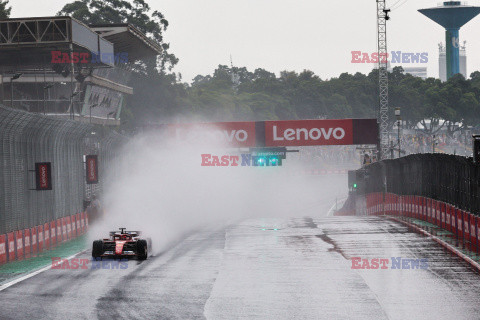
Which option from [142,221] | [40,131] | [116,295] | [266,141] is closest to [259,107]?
[266,141]

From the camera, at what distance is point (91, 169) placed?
101ft

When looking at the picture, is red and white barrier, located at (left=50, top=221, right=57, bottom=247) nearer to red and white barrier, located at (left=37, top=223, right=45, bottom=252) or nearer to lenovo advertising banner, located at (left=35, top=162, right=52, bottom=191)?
red and white barrier, located at (left=37, top=223, right=45, bottom=252)

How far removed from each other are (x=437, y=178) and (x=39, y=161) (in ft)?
46.2

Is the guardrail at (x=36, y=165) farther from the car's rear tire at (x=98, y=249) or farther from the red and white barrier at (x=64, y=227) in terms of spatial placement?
the car's rear tire at (x=98, y=249)

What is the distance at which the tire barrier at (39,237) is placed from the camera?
782 inches

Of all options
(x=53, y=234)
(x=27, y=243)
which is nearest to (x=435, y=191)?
(x=53, y=234)

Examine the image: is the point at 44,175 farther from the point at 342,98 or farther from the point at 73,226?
the point at 342,98

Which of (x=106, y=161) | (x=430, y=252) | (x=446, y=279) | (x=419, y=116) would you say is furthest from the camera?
(x=419, y=116)

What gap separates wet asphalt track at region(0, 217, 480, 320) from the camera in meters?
12.7

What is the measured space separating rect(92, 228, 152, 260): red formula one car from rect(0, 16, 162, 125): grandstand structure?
1989 cm

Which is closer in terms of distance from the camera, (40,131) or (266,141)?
(40,131)

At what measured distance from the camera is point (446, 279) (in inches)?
625

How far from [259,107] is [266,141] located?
98.7 meters

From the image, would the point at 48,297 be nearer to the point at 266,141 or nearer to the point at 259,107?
the point at 266,141
